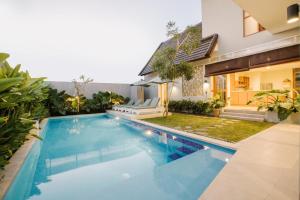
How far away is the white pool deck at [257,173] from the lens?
2.18 m

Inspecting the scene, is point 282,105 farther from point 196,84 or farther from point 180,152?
point 196,84

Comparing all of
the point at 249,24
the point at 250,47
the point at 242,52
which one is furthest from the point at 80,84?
the point at 249,24

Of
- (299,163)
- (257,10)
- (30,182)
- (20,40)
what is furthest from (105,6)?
(299,163)

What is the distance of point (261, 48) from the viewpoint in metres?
9.19

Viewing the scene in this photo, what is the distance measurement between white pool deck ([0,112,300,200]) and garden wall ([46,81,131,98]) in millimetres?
11362

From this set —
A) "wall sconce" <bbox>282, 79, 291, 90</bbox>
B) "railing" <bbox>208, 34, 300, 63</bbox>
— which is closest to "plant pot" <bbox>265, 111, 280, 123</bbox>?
"railing" <bbox>208, 34, 300, 63</bbox>

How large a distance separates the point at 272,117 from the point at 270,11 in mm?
5004

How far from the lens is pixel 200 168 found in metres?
3.62

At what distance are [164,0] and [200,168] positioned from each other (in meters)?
13.4

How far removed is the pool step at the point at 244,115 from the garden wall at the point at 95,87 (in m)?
11.1

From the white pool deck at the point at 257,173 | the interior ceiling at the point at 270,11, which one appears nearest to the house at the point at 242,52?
the interior ceiling at the point at 270,11

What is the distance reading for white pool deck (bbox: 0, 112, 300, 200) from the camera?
7.16 feet

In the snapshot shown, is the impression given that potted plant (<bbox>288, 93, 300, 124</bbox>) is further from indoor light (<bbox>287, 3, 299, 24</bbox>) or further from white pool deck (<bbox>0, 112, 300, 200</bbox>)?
indoor light (<bbox>287, 3, 299, 24</bbox>)

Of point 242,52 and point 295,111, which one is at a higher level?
point 242,52
